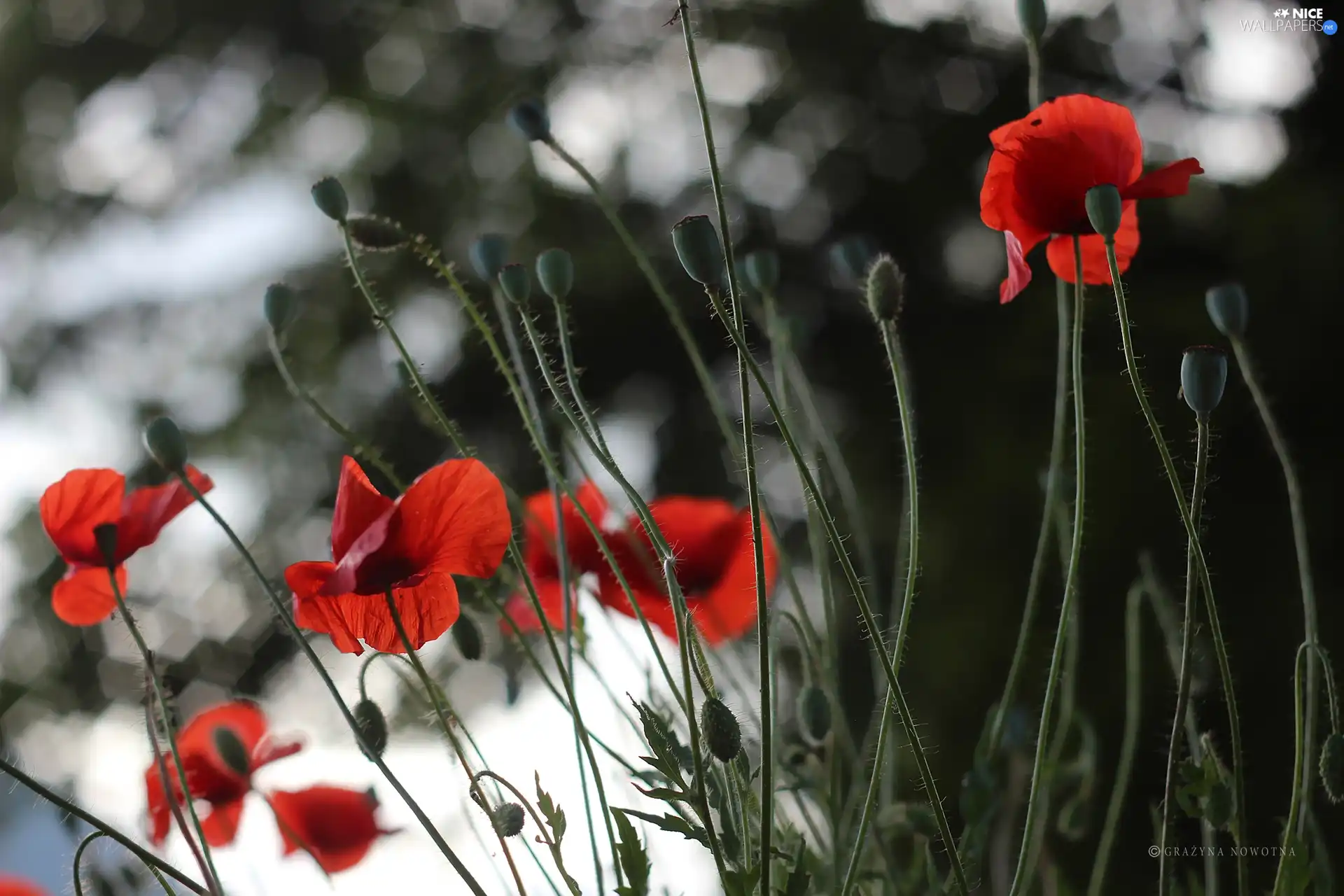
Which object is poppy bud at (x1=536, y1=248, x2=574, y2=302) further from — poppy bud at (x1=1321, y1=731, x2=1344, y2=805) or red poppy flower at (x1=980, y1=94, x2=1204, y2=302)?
poppy bud at (x1=1321, y1=731, x2=1344, y2=805)

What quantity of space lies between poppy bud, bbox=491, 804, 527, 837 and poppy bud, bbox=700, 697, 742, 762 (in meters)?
0.10

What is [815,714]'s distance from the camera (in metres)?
0.57

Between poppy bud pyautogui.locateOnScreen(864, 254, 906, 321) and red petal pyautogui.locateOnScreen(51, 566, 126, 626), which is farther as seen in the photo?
red petal pyautogui.locateOnScreen(51, 566, 126, 626)

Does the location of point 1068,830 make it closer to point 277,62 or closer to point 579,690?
point 579,690

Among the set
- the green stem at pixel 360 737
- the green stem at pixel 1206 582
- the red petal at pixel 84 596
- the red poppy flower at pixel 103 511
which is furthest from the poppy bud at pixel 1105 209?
the red petal at pixel 84 596

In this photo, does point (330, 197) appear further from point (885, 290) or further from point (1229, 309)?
point (1229, 309)

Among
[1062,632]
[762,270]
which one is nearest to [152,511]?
[762,270]

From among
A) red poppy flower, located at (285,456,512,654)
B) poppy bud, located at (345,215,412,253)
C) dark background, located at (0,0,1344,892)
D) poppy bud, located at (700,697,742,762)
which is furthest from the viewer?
dark background, located at (0,0,1344,892)

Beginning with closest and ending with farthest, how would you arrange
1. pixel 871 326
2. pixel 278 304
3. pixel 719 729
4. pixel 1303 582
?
1. pixel 719 729
2. pixel 1303 582
3. pixel 278 304
4. pixel 871 326

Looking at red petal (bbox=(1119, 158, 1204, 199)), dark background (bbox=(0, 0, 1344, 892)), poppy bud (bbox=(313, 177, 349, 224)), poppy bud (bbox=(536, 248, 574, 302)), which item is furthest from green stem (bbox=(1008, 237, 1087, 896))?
dark background (bbox=(0, 0, 1344, 892))

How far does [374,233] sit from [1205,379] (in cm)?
39

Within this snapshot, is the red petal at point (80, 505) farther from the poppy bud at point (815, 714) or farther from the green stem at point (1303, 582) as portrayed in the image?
the green stem at point (1303, 582)

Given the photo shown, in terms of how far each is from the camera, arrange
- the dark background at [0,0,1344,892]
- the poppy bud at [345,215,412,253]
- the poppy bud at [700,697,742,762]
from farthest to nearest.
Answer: the dark background at [0,0,1344,892] < the poppy bud at [345,215,412,253] < the poppy bud at [700,697,742,762]

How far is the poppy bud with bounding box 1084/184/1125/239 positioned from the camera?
0.52 meters
